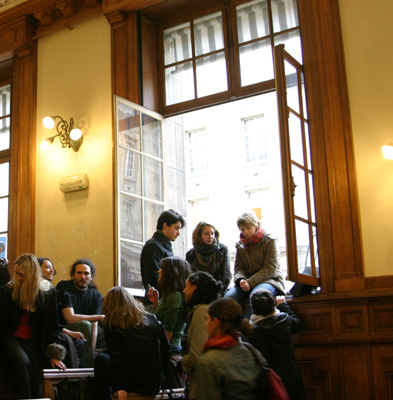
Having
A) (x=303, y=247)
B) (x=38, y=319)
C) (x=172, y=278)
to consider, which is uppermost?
(x=303, y=247)

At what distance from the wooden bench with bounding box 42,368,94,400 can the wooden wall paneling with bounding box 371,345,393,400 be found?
2.11 metres

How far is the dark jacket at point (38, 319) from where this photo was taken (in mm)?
4020

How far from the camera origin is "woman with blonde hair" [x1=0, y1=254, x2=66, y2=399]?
154 inches

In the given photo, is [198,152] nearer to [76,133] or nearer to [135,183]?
[76,133]

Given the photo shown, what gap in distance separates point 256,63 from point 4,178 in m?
3.72

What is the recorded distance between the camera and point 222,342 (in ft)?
8.11

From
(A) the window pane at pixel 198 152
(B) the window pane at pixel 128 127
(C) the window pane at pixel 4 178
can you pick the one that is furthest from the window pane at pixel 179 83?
(A) the window pane at pixel 198 152

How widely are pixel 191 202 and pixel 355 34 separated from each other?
1633 centimetres

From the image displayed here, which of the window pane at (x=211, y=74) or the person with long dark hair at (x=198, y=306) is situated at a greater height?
the window pane at (x=211, y=74)

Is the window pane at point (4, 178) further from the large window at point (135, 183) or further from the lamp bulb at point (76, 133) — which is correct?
the large window at point (135, 183)

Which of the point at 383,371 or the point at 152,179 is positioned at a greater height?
the point at 152,179

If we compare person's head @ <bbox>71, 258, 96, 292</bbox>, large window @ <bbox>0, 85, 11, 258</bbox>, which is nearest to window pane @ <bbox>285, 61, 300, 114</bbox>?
person's head @ <bbox>71, 258, 96, 292</bbox>

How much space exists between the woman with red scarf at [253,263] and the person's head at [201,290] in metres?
1.27

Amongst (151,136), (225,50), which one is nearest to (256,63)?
(225,50)
